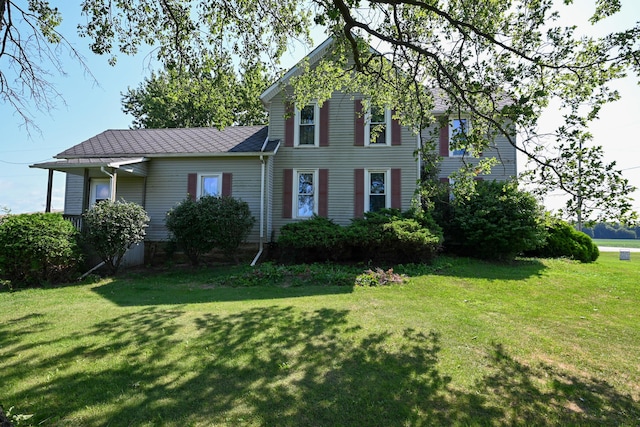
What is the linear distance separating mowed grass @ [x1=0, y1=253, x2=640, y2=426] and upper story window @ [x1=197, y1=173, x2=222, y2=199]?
595 centimetres

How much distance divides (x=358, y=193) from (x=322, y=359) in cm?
912

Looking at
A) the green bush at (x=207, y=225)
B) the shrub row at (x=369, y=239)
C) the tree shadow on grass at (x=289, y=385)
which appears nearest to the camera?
the tree shadow on grass at (x=289, y=385)

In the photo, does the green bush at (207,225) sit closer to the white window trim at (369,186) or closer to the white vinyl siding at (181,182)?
the white vinyl siding at (181,182)

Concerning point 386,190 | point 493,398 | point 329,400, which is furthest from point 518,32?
point 386,190

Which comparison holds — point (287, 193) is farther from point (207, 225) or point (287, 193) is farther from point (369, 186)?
point (207, 225)

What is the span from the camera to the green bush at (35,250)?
827 centimetres

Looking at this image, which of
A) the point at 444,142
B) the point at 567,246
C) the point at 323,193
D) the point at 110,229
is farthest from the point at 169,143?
the point at 567,246

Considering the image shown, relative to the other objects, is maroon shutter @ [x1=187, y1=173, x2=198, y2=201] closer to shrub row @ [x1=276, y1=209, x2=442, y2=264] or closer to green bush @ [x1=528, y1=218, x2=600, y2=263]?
shrub row @ [x1=276, y1=209, x2=442, y2=264]

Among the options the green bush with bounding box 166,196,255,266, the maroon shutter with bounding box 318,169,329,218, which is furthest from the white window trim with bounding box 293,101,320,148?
the green bush with bounding box 166,196,255,266

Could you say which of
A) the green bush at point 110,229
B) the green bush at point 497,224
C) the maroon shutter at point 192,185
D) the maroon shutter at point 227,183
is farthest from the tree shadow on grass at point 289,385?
the maroon shutter at point 192,185

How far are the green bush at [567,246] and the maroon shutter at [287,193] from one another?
372 inches

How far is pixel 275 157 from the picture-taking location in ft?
42.3

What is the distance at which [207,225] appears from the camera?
34.2ft

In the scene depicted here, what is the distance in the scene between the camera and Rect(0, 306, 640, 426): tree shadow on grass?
9.05 ft
